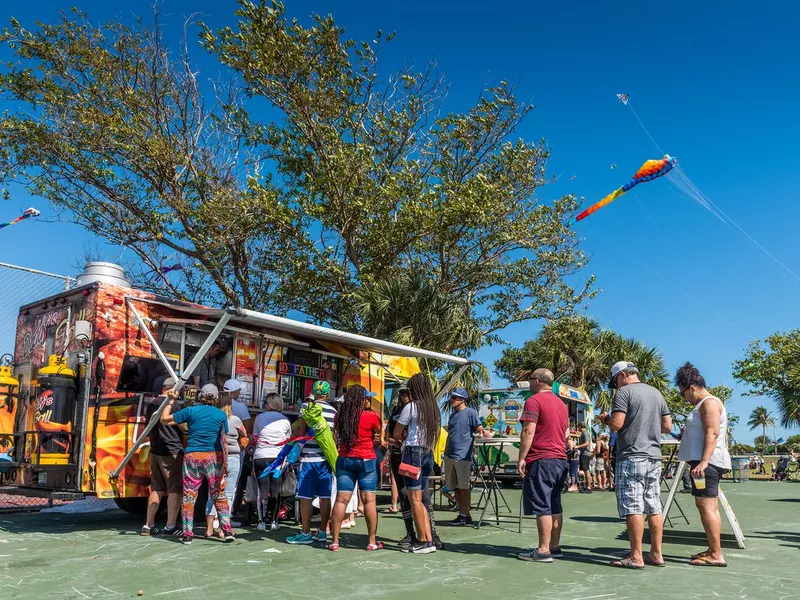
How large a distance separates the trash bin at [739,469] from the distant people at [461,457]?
16.6 metres

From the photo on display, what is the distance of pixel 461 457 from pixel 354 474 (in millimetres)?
2375

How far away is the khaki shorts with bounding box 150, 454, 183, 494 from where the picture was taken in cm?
723

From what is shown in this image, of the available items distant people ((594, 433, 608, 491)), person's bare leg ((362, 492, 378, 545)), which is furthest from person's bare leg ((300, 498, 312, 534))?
distant people ((594, 433, 608, 491))

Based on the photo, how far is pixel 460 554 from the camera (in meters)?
6.39

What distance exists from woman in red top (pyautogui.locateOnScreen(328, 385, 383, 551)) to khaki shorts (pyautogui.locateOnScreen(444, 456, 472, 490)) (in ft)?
7.17

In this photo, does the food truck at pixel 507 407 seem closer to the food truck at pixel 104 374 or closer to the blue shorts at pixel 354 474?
the food truck at pixel 104 374

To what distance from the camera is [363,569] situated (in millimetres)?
5621

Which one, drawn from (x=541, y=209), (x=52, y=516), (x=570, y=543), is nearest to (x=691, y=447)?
(x=570, y=543)

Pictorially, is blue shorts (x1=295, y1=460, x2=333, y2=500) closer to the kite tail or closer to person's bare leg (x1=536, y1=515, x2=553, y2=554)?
person's bare leg (x1=536, y1=515, x2=553, y2=554)

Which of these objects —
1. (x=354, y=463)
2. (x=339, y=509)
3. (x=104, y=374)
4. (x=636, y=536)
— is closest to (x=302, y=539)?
(x=339, y=509)

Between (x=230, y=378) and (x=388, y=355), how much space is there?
337 centimetres

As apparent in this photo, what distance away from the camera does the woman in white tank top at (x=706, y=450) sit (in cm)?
584

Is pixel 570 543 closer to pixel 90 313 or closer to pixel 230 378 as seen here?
pixel 230 378

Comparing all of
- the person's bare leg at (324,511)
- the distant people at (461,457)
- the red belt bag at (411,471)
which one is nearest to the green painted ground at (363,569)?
the person's bare leg at (324,511)
